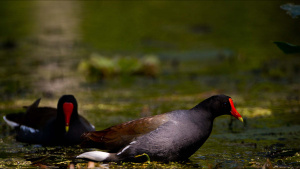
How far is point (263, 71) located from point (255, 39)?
3940mm

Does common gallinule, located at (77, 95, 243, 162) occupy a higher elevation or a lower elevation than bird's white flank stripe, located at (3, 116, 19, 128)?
lower

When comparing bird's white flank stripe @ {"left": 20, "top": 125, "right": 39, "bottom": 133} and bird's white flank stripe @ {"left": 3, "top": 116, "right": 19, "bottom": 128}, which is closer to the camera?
bird's white flank stripe @ {"left": 20, "top": 125, "right": 39, "bottom": 133}

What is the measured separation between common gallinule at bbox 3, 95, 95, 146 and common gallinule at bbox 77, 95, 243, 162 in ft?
3.05

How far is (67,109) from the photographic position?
5.82m

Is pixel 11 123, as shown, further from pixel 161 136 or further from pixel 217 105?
pixel 217 105

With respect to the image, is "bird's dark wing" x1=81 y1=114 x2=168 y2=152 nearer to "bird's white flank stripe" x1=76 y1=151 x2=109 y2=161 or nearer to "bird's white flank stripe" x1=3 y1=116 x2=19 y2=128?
"bird's white flank stripe" x1=76 y1=151 x2=109 y2=161

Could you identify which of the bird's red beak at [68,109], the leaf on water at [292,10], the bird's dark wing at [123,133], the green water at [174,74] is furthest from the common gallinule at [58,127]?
the leaf on water at [292,10]

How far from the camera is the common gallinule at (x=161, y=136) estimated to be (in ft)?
15.2

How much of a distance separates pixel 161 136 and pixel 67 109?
1517mm

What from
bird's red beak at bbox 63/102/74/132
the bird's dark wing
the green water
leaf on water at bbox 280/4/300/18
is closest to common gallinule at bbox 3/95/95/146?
bird's red beak at bbox 63/102/74/132

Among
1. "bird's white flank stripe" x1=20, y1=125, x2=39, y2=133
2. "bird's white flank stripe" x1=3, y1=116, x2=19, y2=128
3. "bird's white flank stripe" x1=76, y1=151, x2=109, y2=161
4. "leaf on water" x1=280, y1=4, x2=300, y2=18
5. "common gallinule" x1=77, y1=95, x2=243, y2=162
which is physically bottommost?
"bird's white flank stripe" x1=76, y1=151, x2=109, y2=161

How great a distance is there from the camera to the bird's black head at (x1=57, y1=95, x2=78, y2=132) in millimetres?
5812

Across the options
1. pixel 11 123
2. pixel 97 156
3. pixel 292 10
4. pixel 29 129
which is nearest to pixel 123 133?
pixel 97 156

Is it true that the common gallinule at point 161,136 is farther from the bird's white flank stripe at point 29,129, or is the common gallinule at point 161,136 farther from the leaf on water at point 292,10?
the bird's white flank stripe at point 29,129
